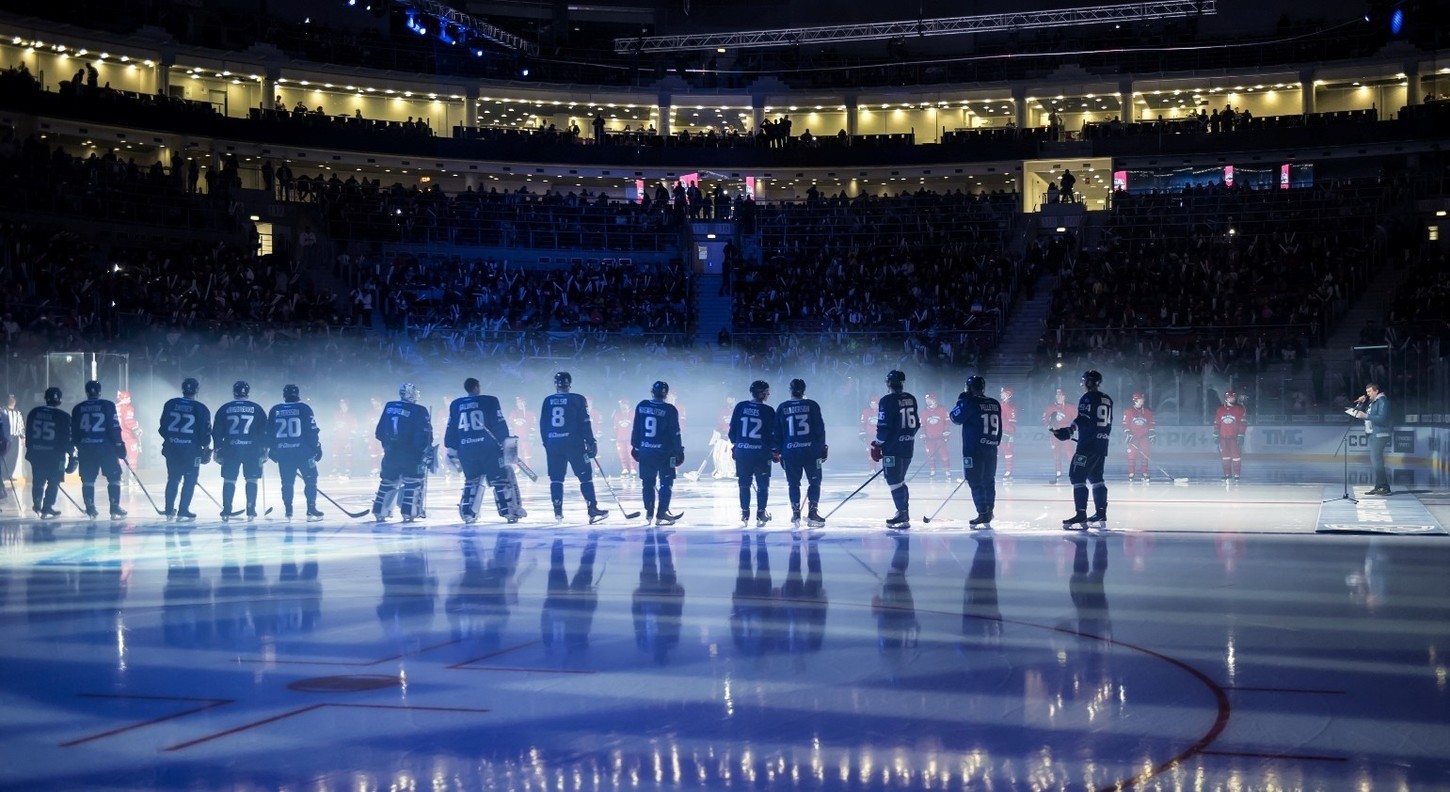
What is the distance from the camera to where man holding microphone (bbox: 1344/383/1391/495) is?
20562mm

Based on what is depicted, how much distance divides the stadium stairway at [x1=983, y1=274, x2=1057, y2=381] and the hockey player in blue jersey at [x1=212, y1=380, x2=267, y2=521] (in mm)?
18212

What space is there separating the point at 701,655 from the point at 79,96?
134 ft

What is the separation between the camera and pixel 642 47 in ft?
160

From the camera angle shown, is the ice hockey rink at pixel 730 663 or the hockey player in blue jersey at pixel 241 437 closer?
the ice hockey rink at pixel 730 663

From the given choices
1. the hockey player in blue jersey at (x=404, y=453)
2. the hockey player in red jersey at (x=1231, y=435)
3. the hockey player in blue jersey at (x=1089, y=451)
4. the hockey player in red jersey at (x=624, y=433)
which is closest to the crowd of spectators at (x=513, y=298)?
the hockey player in red jersey at (x=624, y=433)

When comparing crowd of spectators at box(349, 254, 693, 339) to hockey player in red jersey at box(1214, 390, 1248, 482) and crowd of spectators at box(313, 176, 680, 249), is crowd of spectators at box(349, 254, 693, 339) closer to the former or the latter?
crowd of spectators at box(313, 176, 680, 249)

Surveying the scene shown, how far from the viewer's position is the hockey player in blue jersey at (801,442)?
1717 cm

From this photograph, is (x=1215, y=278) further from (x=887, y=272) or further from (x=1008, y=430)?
(x=1008, y=430)

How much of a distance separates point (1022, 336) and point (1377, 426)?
16.1 meters

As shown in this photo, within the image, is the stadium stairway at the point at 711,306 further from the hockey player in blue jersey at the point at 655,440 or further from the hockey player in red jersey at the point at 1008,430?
the hockey player in blue jersey at the point at 655,440

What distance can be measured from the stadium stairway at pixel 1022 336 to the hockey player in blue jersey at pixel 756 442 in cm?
1487

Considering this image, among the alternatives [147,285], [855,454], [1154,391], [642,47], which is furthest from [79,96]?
[1154,391]

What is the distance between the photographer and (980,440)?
54.9 ft

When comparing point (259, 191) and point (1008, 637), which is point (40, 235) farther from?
point (1008, 637)
